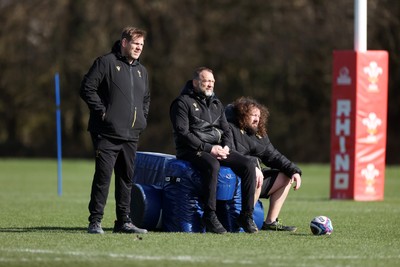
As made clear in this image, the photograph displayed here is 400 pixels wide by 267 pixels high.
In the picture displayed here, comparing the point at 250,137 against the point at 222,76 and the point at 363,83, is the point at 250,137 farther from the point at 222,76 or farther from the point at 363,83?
the point at 222,76

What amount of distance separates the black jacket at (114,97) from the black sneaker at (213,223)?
1.10 metres

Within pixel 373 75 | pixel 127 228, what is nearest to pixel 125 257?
pixel 127 228

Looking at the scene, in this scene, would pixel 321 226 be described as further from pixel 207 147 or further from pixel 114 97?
pixel 114 97

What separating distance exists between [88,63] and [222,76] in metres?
5.12

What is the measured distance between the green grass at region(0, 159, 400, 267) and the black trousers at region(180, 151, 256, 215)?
0.42m

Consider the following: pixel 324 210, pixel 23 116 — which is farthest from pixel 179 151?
pixel 23 116

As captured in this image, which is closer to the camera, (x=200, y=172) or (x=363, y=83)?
(x=200, y=172)

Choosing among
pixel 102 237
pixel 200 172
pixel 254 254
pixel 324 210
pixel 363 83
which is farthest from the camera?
pixel 363 83

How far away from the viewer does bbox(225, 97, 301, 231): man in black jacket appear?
10859 millimetres

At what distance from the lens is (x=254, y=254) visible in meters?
8.22

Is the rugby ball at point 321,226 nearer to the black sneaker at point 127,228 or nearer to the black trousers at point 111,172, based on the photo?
the black sneaker at point 127,228

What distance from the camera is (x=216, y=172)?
33.3 feet

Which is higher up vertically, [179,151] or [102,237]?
[179,151]

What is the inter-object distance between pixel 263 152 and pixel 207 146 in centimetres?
96
